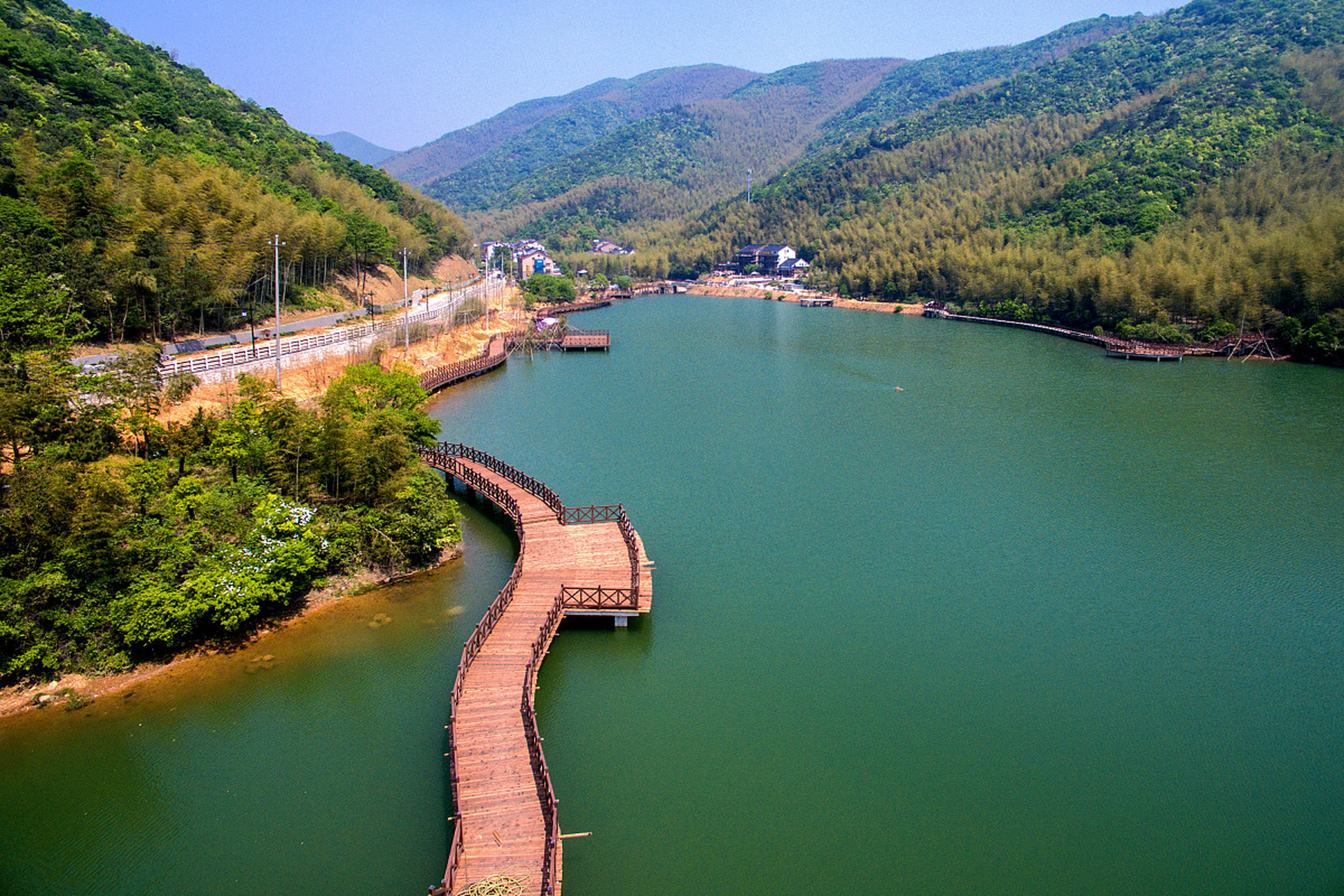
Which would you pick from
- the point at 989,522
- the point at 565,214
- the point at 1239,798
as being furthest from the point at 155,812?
the point at 565,214

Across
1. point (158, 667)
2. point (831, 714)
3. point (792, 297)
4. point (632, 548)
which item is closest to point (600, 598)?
point (632, 548)

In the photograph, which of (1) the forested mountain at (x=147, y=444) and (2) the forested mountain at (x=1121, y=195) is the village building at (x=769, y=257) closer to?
(2) the forested mountain at (x=1121, y=195)

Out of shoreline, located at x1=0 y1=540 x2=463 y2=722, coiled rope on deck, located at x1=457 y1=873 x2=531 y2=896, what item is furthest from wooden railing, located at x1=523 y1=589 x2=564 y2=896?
shoreline, located at x1=0 y1=540 x2=463 y2=722

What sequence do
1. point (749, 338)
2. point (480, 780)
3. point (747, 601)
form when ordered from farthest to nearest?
1. point (749, 338)
2. point (747, 601)
3. point (480, 780)

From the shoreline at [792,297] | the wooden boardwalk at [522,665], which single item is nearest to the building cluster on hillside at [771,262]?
the shoreline at [792,297]

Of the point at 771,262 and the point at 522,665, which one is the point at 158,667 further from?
the point at 771,262

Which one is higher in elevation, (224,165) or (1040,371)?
(224,165)

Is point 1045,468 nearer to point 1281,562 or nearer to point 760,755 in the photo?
point 1281,562
